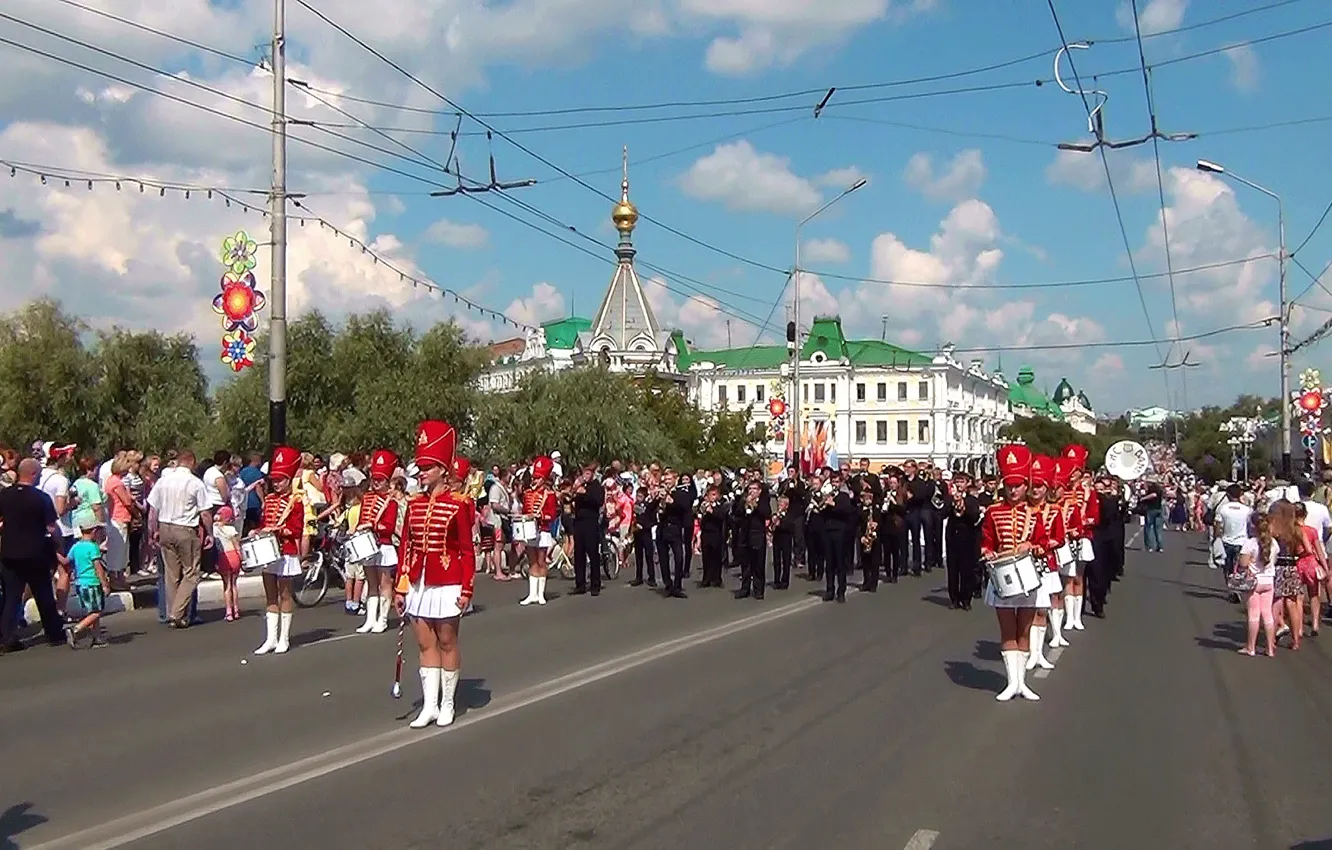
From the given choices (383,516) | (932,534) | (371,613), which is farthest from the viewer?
(932,534)

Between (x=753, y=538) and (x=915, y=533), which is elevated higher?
(x=753, y=538)

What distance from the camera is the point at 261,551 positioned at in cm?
1296

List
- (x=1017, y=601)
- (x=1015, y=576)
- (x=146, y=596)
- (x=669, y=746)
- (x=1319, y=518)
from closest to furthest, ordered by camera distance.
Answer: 1. (x=669, y=746)
2. (x=1015, y=576)
3. (x=1017, y=601)
4. (x=1319, y=518)
5. (x=146, y=596)

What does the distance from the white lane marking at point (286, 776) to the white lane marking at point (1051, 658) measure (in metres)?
3.73

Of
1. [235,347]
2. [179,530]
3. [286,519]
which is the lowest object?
[179,530]

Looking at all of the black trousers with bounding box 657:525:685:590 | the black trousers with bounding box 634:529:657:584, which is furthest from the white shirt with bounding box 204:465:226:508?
the black trousers with bounding box 634:529:657:584

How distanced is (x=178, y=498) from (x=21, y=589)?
225 cm

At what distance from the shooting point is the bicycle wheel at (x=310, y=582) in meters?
18.2

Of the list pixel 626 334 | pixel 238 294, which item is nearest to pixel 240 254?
pixel 238 294

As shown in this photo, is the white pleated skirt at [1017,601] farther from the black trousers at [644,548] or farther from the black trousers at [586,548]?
the black trousers at [644,548]

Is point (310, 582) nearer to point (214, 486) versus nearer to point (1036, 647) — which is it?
point (214, 486)

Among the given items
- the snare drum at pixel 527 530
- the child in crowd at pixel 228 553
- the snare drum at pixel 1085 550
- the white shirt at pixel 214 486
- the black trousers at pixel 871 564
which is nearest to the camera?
the snare drum at pixel 1085 550

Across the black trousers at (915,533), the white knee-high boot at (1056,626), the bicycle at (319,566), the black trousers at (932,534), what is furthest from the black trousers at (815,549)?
the bicycle at (319,566)

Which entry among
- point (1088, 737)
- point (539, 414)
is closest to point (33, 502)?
point (1088, 737)
